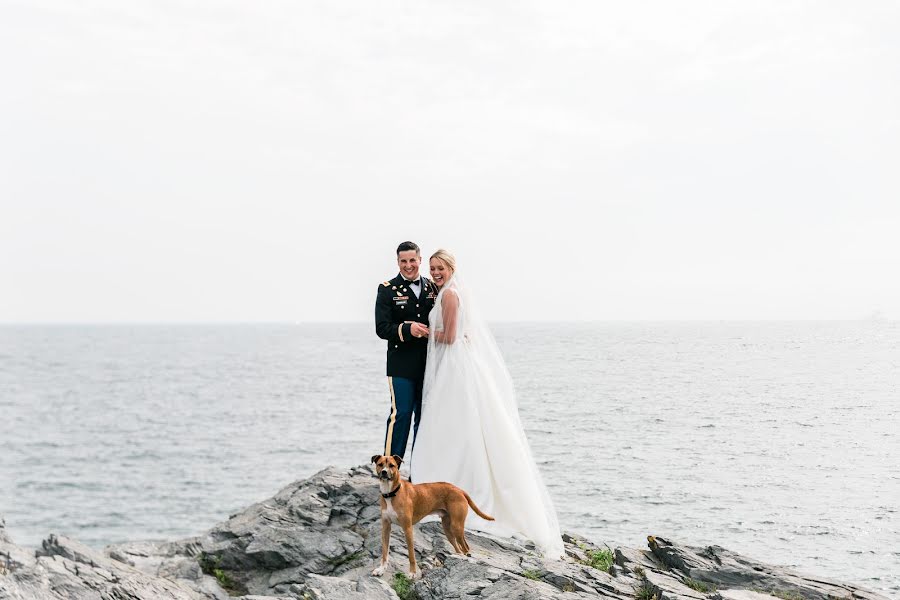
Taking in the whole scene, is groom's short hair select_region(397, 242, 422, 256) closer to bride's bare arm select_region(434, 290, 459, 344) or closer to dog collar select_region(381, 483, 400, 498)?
bride's bare arm select_region(434, 290, 459, 344)

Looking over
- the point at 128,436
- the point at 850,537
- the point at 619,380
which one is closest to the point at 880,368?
the point at 619,380

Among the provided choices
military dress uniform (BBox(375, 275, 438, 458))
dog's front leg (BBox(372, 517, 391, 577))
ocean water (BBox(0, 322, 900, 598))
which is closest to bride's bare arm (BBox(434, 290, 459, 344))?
military dress uniform (BBox(375, 275, 438, 458))

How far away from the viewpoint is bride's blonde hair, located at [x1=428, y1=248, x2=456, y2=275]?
33.5 feet

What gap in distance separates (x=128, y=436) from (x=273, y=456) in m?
21.2

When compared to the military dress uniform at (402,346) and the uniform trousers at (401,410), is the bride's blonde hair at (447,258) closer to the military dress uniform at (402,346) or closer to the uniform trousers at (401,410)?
the military dress uniform at (402,346)

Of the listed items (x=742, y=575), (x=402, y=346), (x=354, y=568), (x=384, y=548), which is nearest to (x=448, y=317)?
(x=402, y=346)

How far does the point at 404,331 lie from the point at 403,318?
0.87 feet

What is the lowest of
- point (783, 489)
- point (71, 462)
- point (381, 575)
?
point (71, 462)

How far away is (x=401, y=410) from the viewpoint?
11.0 m

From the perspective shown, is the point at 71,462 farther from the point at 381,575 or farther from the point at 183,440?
the point at 381,575

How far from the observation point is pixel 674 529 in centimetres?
3102

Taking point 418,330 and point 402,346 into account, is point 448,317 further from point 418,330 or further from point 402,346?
point 402,346

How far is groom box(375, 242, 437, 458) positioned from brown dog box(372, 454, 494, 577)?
5.63 ft

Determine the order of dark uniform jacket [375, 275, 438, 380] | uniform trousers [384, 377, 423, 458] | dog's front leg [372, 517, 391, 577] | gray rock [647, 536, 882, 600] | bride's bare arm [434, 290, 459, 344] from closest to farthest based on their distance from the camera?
dog's front leg [372, 517, 391, 577], gray rock [647, 536, 882, 600], bride's bare arm [434, 290, 459, 344], dark uniform jacket [375, 275, 438, 380], uniform trousers [384, 377, 423, 458]
